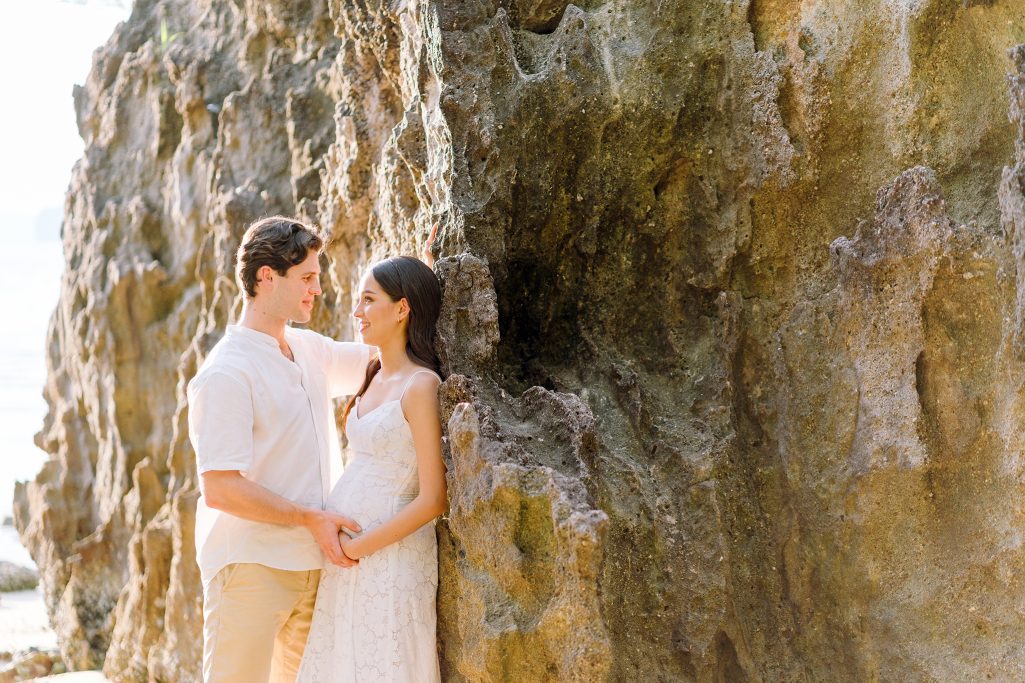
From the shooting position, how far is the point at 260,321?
3.65 metres

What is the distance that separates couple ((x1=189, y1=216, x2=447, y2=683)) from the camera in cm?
320

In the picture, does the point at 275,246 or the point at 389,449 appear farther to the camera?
the point at 275,246

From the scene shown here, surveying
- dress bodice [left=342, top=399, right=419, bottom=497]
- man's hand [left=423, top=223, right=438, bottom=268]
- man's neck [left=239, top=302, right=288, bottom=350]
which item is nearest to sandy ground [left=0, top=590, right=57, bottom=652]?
man's neck [left=239, top=302, right=288, bottom=350]

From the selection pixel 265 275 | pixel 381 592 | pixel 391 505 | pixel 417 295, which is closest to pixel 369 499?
pixel 391 505

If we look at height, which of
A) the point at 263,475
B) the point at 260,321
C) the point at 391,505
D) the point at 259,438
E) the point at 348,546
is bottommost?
the point at 348,546

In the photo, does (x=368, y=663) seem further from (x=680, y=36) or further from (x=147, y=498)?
(x=147, y=498)

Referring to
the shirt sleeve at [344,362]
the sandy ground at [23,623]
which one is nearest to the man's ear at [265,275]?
the shirt sleeve at [344,362]

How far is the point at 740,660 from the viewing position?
3.25m

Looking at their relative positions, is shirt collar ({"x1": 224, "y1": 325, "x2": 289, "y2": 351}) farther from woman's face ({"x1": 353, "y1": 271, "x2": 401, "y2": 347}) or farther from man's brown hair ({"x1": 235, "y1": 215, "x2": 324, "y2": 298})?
woman's face ({"x1": 353, "y1": 271, "x2": 401, "y2": 347})

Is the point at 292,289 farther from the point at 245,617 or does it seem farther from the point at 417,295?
the point at 245,617

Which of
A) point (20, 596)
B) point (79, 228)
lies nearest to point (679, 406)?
point (79, 228)

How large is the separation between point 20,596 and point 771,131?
1060 centimetres

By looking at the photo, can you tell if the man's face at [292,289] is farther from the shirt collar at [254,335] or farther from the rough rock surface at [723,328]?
the rough rock surface at [723,328]

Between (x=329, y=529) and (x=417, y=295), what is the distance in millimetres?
825
